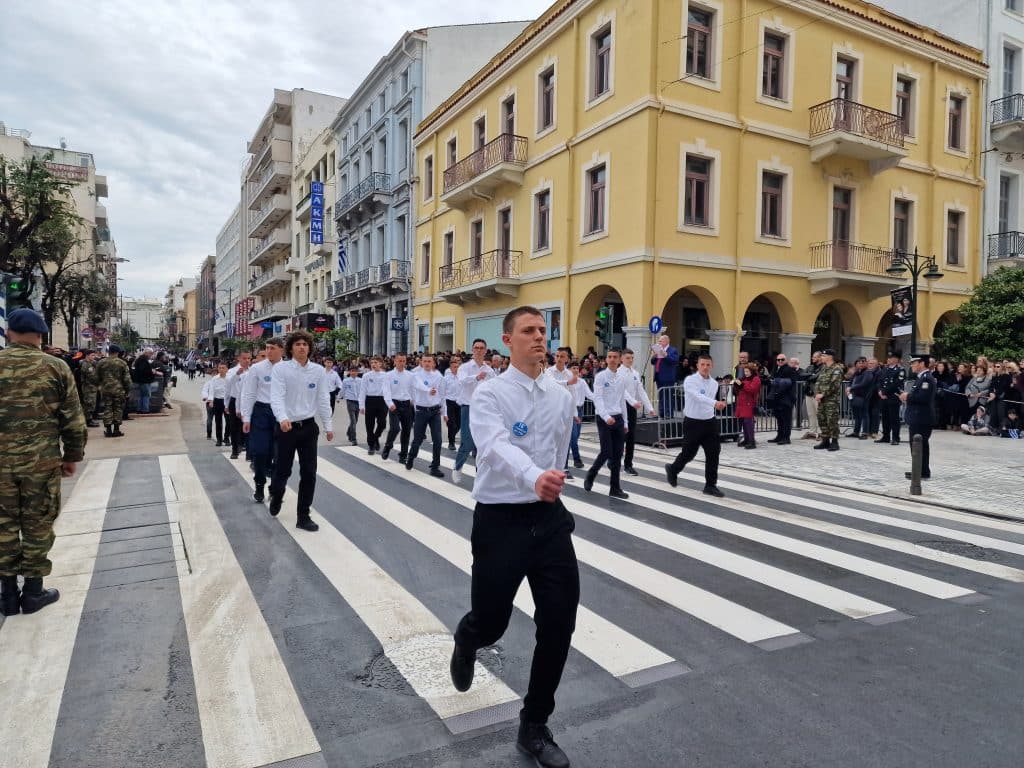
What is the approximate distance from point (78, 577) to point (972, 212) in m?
27.8

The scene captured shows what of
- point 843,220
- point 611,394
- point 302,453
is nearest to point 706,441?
point 611,394

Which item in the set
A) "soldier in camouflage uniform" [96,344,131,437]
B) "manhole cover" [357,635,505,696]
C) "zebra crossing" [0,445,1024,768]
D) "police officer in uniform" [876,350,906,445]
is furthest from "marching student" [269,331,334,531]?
"police officer in uniform" [876,350,906,445]

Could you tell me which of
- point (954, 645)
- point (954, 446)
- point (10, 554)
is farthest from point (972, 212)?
point (10, 554)

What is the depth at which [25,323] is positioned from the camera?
457cm

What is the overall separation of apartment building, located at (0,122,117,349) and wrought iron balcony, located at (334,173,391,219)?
12308 mm

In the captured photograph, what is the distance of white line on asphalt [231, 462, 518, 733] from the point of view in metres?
3.41

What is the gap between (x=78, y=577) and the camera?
17.3ft

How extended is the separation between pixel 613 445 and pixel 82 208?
209 feet

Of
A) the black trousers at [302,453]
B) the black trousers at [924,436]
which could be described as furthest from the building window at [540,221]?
the black trousers at [302,453]

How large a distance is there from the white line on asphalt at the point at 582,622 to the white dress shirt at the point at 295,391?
1.42 meters

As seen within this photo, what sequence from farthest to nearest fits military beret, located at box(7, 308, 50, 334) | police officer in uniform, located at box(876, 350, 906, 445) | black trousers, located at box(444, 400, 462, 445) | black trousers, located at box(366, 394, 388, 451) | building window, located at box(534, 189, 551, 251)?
building window, located at box(534, 189, 551, 251), police officer in uniform, located at box(876, 350, 906, 445), black trousers, located at box(444, 400, 462, 445), black trousers, located at box(366, 394, 388, 451), military beret, located at box(7, 308, 50, 334)

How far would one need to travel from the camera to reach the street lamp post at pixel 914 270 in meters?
17.3

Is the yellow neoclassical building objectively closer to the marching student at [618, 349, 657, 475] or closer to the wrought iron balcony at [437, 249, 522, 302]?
the wrought iron balcony at [437, 249, 522, 302]

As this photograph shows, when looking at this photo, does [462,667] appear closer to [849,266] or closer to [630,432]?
[630,432]
